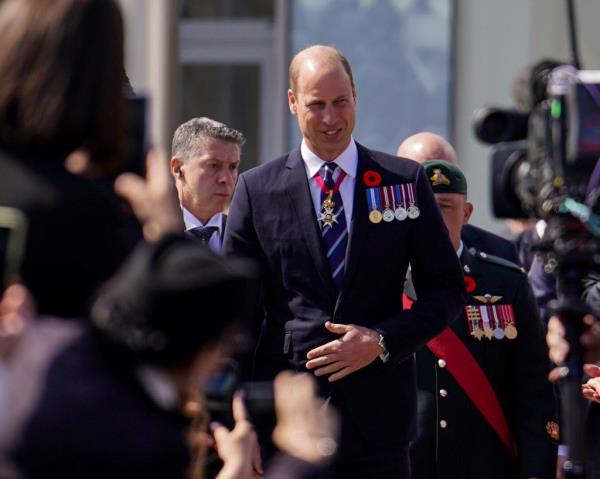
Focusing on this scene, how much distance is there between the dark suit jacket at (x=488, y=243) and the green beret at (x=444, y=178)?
32 centimetres

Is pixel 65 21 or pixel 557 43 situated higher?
pixel 557 43

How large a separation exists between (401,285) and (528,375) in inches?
29.9

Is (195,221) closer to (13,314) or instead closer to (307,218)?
(307,218)

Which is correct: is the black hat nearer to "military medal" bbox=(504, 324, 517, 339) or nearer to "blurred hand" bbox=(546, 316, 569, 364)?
"blurred hand" bbox=(546, 316, 569, 364)

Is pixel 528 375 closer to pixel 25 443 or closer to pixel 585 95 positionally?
pixel 585 95

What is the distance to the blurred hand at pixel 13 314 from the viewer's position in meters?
2.59

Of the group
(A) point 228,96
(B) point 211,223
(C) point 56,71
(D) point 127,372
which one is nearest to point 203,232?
(B) point 211,223

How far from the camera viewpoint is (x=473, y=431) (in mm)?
5289

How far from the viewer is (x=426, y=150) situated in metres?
6.25

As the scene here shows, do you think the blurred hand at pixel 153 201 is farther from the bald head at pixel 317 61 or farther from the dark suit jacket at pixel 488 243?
the dark suit jacket at pixel 488 243

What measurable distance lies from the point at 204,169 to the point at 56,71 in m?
3.09

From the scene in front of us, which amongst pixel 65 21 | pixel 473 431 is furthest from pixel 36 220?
pixel 473 431

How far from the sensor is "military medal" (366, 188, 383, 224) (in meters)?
4.81

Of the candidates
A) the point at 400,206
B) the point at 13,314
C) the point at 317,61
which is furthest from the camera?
the point at 317,61
